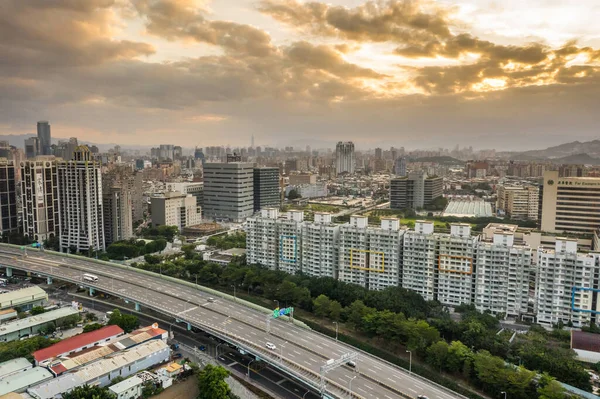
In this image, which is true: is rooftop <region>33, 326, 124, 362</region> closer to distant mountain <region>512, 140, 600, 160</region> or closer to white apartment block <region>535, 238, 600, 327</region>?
Answer: white apartment block <region>535, 238, 600, 327</region>

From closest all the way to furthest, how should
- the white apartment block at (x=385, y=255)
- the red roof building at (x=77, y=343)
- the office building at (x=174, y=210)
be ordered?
the red roof building at (x=77, y=343)
the white apartment block at (x=385, y=255)
the office building at (x=174, y=210)

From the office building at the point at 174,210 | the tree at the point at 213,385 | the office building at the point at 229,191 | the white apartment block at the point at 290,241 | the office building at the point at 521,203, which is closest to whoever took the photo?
the tree at the point at 213,385

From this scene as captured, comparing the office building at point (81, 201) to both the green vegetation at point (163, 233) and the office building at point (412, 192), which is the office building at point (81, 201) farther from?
the office building at point (412, 192)

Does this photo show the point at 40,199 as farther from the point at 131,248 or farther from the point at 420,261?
the point at 420,261

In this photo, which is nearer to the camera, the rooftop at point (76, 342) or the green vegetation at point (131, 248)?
the rooftop at point (76, 342)

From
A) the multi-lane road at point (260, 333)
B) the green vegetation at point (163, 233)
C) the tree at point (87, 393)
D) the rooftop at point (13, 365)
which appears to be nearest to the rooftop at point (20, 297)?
the multi-lane road at point (260, 333)

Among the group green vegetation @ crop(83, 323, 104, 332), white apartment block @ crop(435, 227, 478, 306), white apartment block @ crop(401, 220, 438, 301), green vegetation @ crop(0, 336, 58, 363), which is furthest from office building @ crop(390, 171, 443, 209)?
green vegetation @ crop(0, 336, 58, 363)

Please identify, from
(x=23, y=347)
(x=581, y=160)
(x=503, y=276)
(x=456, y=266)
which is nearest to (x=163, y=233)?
(x=23, y=347)
